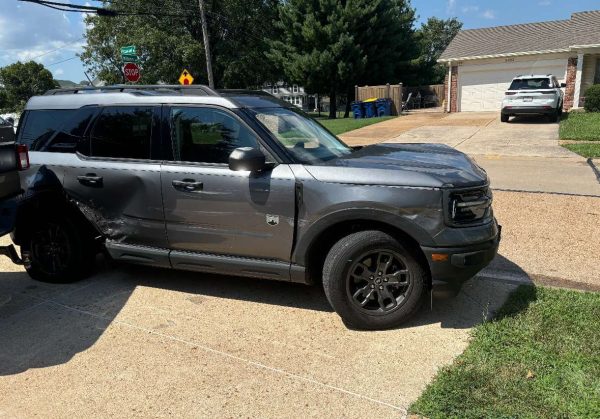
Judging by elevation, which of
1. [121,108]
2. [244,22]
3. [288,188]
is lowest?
[288,188]

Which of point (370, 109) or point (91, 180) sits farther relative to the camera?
point (370, 109)

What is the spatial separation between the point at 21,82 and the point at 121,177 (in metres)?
81.3

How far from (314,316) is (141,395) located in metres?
1.50

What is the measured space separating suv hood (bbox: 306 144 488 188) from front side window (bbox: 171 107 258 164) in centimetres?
69

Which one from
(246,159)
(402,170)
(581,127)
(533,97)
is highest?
(533,97)

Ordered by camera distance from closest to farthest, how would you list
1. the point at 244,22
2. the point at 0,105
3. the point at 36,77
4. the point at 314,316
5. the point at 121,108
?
the point at 314,316 → the point at 121,108 → the point at 244,22 → the point at 0,105 → the point at 36,77

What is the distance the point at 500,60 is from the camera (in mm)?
24906

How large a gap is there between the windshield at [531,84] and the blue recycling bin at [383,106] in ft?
26.8

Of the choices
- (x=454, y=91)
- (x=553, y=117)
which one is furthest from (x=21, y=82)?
(x=553, y=117)

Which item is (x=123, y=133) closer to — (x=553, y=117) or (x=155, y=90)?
(x=155, y=90)

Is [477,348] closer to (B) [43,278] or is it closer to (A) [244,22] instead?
(B) [43,278]

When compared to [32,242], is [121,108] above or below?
above

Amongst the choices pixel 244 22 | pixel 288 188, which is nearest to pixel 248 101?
pixel 288 188

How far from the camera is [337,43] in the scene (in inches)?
1107
